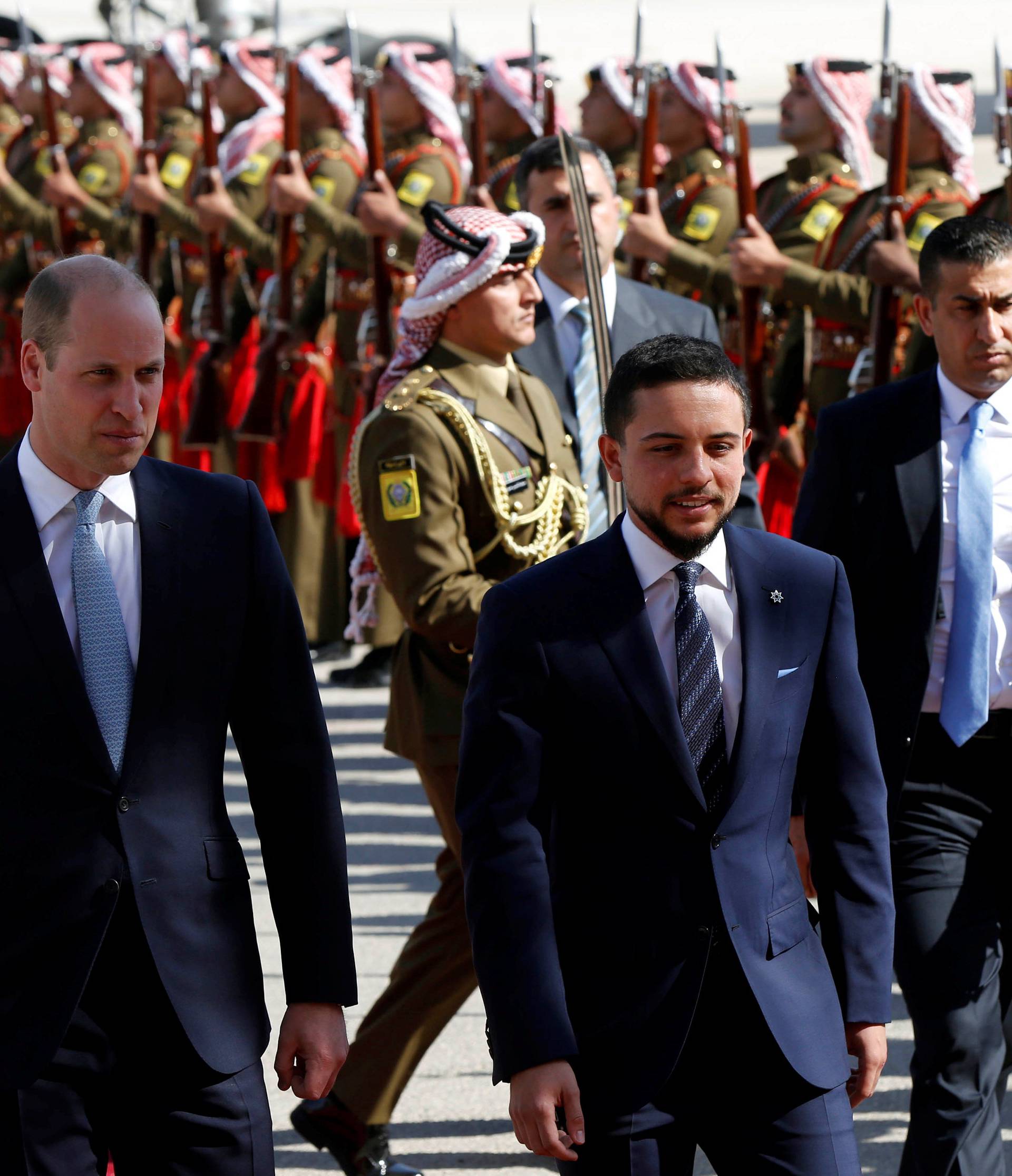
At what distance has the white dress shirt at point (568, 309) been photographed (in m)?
4.98

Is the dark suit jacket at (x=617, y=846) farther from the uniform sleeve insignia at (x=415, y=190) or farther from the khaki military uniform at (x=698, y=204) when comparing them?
the uniform sleeve insignia at (x=415, y=190)

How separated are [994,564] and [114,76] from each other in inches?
353

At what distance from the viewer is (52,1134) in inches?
106

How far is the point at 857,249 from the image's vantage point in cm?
745

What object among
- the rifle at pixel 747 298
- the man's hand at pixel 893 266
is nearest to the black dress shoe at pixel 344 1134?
the man's hand at pixel 893 266

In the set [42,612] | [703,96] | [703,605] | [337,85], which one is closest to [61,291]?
[42,612]

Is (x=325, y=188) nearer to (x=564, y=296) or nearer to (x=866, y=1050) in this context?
(x=564, y=296)

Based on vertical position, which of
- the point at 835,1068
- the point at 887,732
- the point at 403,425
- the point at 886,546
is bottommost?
the point at 835,1068

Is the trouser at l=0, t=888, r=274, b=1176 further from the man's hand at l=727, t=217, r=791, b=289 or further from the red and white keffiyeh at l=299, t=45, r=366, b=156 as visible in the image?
the red and white keffiyeh at l=299, t=45, r=366, b=156

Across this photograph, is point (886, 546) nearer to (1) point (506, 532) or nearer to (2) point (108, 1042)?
(1) point (506, 532)

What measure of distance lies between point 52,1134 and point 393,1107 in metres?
1.63

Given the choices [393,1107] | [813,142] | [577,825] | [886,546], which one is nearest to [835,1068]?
[577,825]

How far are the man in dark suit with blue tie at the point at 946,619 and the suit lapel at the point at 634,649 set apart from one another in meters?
1.02

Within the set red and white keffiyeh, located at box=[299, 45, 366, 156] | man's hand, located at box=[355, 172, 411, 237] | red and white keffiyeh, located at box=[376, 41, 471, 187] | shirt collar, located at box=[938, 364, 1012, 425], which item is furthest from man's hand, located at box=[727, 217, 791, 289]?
shirt collar, located at box=[938, 364, 1012, 425]
